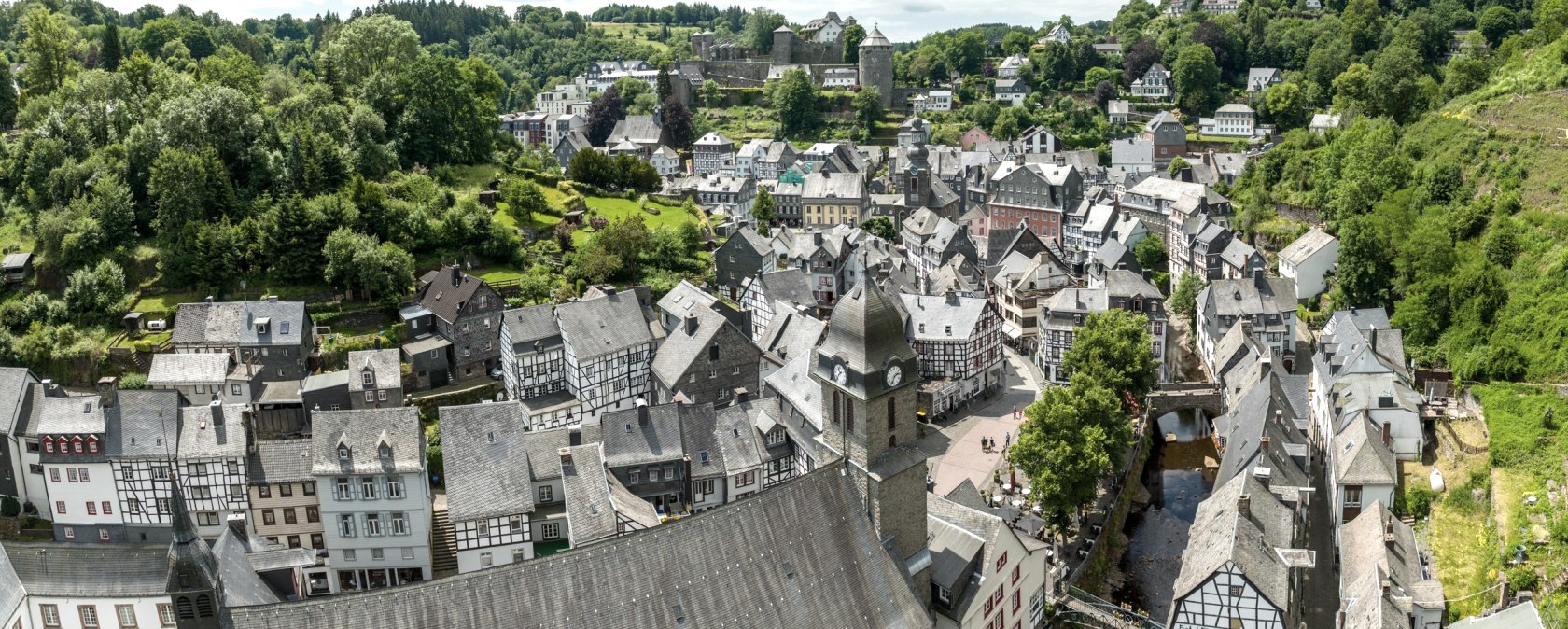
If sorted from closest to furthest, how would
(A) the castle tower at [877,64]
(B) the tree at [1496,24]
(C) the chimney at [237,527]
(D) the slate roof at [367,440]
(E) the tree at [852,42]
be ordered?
(C) the chimney at [237,527] → (D) the slate roof at [367,440] → (B) the tree at [1496,24] → (A) the castle tower at [877,64] → (E) the tree at [852,42]

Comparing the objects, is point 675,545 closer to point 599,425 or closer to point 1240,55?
point 599,425

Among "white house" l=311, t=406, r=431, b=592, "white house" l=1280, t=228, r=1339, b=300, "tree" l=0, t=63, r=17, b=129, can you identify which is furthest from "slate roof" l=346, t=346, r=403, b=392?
"white house" l=1280, t=228, r=1339, b=300

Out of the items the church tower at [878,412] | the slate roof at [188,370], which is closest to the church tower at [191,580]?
the church tower at [878,412]

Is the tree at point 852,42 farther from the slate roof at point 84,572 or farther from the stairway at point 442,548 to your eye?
the slate roof at point 84,572

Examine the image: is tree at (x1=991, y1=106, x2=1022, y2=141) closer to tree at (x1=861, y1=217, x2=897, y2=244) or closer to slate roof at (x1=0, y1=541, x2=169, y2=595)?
tree at (x1=861, y1=217, x2=897, y2=244)

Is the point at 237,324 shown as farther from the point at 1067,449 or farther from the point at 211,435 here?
the point at 1067,449

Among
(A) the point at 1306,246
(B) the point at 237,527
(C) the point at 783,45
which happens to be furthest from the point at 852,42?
(B) the point at 237,527
